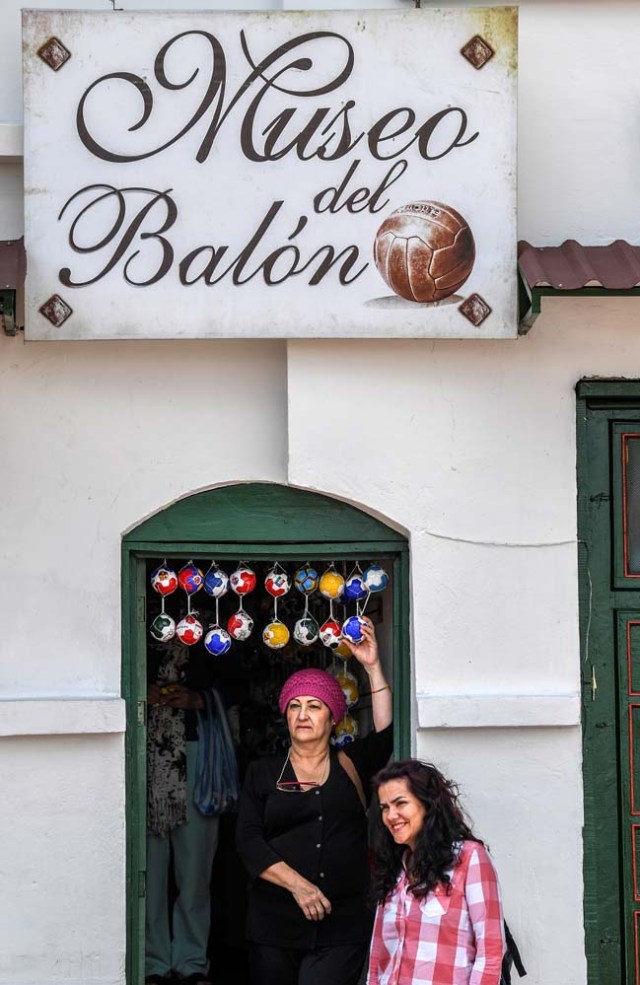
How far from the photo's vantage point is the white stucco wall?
6.00 metres

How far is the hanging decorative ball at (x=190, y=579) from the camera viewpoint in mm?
6414

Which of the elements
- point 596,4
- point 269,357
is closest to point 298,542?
point 269,357

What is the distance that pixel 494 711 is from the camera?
19.7 feet

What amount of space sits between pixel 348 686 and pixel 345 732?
219 millimetres

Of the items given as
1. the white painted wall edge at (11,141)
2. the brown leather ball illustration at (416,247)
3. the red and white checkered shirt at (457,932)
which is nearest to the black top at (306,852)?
the red and white checkered shirt at (457,932)

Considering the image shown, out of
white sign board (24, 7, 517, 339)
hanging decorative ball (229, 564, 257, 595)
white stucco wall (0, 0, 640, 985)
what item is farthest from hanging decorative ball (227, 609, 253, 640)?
white sign board (24, 7, 517, 339)

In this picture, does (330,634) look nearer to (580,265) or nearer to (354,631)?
(354,631)

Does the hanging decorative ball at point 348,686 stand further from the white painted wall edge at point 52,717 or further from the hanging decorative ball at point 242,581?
the white painted wall edge at point 52,717

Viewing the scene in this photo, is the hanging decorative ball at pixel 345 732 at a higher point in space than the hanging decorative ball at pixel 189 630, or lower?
lower

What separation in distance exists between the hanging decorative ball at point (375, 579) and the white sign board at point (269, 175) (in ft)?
3.36

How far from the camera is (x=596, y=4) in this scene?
6.29 metres

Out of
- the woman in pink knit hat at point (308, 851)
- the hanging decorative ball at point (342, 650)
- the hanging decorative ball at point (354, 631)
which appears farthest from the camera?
the hanging decorative ball at point (342, 650)

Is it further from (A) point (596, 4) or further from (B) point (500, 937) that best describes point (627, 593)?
(A) point (596, 4)

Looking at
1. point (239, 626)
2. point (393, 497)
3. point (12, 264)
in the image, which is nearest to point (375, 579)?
point (393, 497)
